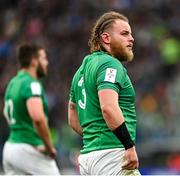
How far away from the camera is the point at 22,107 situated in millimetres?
8945

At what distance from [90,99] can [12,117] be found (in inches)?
118

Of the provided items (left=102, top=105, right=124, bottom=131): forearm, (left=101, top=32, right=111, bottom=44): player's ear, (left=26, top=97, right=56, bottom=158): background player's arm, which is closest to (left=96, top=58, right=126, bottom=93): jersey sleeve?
(left=102, top=105, right=124, bottom=131): forearm

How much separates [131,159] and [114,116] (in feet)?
1.06

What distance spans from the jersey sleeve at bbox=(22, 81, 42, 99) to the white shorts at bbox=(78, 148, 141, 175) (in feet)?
8.85

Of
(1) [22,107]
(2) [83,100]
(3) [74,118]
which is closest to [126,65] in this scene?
(1) [22,107]

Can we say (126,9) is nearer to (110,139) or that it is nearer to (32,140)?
(32,140)

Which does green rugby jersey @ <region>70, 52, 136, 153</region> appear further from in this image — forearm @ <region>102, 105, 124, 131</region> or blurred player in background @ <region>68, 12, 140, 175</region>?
forearm @ <region>102, 105, 124, 131</region>

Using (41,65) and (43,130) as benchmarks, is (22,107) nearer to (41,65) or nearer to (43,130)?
(43,130)

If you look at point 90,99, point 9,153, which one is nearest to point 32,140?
point 9,153

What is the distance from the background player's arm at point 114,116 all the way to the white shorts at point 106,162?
0.13 meters

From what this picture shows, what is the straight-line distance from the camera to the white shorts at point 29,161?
905 cm

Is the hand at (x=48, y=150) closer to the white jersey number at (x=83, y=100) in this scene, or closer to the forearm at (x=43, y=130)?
the forearm at (x=43, y=130)

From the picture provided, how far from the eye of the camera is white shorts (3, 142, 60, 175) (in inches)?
356

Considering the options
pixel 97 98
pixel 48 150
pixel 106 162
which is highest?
pixel 97 98
